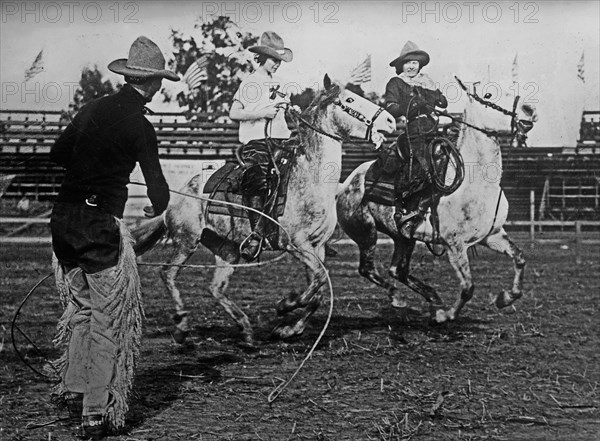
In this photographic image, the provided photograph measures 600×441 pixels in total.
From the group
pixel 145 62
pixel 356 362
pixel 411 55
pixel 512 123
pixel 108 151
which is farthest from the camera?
pixel 512 123

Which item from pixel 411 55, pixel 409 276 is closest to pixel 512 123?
pixel 411 55

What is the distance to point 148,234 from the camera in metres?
5.23

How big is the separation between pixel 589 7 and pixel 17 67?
388 cm

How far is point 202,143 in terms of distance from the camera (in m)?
5.36

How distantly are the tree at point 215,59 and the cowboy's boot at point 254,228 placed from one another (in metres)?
0.64

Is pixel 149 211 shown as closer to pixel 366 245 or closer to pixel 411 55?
pixel 366 245

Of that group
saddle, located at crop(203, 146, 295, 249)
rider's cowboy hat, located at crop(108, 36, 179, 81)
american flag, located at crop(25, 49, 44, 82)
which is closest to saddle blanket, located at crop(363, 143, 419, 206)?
saddle, located at crop(203, 146, 295, 249)

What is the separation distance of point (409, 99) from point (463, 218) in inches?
34.3

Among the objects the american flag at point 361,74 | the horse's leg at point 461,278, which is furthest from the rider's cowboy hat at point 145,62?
the horse's leg at point 461,278

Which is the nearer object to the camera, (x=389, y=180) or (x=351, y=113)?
(x=351, y=113)

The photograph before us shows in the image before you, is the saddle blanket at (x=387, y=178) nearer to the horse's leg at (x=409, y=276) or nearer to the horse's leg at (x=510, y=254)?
the horse's leg at (x=409, y=276)

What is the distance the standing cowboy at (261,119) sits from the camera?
17.5 ft

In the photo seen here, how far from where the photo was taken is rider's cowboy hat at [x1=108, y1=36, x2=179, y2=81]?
4727 millimetres

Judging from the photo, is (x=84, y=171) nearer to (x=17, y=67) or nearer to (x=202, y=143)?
(x=202, y=143)
